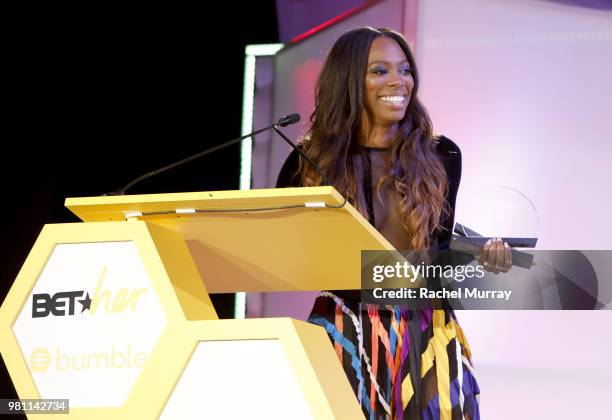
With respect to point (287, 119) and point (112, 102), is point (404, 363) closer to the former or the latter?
point (287, 119)

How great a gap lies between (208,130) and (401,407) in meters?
2.56

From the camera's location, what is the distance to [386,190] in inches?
111

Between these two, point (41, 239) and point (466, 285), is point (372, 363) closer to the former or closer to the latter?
point (466, 285)

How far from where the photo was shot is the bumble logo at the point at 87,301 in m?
1.82

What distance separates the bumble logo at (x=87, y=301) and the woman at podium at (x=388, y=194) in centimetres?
94

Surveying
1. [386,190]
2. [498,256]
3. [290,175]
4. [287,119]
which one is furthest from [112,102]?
[498,256]

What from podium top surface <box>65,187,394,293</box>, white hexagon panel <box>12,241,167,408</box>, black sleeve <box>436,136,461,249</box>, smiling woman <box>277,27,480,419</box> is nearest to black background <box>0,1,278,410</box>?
smiling woman <box>277,27,480,419</box>

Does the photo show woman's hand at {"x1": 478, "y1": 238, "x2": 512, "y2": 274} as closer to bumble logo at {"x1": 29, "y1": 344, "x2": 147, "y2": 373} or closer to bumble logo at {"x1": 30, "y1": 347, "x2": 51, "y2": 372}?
bumble logo at {"x1": 29, "y1": 344, "x2": 147, "y2": 373}

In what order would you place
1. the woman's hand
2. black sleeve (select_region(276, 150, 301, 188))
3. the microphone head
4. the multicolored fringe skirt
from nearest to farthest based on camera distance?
the microphone head → the woman's hand → the multicolored fringe skirt → black sleeve (select_region(276, 150, 301, 188))

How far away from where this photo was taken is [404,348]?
A: 2.59 meters

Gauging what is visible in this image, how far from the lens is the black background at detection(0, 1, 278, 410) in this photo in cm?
407

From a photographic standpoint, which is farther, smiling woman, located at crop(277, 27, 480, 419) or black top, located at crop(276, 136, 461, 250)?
black top, located at crop(276, 136, 461, 250)

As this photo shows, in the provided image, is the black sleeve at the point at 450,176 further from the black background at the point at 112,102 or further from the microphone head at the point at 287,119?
the black background at the point at 112,102

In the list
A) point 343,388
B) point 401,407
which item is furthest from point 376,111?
point 343,388
